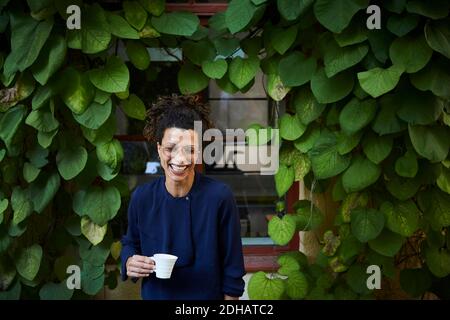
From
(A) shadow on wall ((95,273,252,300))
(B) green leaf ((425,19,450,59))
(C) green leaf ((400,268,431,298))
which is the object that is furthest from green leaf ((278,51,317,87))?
(A) shadow on wall ((95,273,252,300))

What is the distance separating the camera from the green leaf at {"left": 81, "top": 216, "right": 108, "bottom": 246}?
78.4 inches

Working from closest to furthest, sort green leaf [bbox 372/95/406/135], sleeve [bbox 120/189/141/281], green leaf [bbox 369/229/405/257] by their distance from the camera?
sleeve [bbox 120/189/141/281]
green leaf [bbox 372/95/406/135]
green leaf [bbox 369/229/405/257]

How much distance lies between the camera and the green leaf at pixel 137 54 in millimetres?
1999


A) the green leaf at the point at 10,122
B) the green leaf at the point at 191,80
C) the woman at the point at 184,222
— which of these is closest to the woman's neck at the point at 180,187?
the woman at the point at 184,222

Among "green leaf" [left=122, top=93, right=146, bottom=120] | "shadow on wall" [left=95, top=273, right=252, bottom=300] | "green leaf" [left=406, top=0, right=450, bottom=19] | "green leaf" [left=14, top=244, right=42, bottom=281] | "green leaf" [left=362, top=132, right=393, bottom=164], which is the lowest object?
"shadow on wall" [left=95, top=273, right=252, bottom=300]

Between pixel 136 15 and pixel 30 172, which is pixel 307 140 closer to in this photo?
pixel 136 15

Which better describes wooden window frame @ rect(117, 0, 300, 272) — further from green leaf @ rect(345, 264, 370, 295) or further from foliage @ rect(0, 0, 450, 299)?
green leaf @ rect(345, 264, 370, 295)

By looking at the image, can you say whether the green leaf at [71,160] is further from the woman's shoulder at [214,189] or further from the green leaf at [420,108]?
the green leaf at [420,108]

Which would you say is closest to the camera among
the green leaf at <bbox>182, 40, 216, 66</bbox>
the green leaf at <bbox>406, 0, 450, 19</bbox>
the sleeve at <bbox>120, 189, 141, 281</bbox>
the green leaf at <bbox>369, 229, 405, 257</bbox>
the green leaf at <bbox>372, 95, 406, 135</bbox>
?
the sleeve at <bbox>120, 189, 141, 281</bbox>

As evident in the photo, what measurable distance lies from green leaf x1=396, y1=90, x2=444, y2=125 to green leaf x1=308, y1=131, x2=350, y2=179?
0.77 feet

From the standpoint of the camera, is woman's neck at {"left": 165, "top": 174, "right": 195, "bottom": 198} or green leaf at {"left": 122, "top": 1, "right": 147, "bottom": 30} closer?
woman's neck at {"left": 165, "top": 174, "right": 195, "bottom": 198}

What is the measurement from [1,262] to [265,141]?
3.42ft

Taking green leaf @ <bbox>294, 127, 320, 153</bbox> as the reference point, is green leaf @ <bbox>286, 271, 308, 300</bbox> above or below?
below
